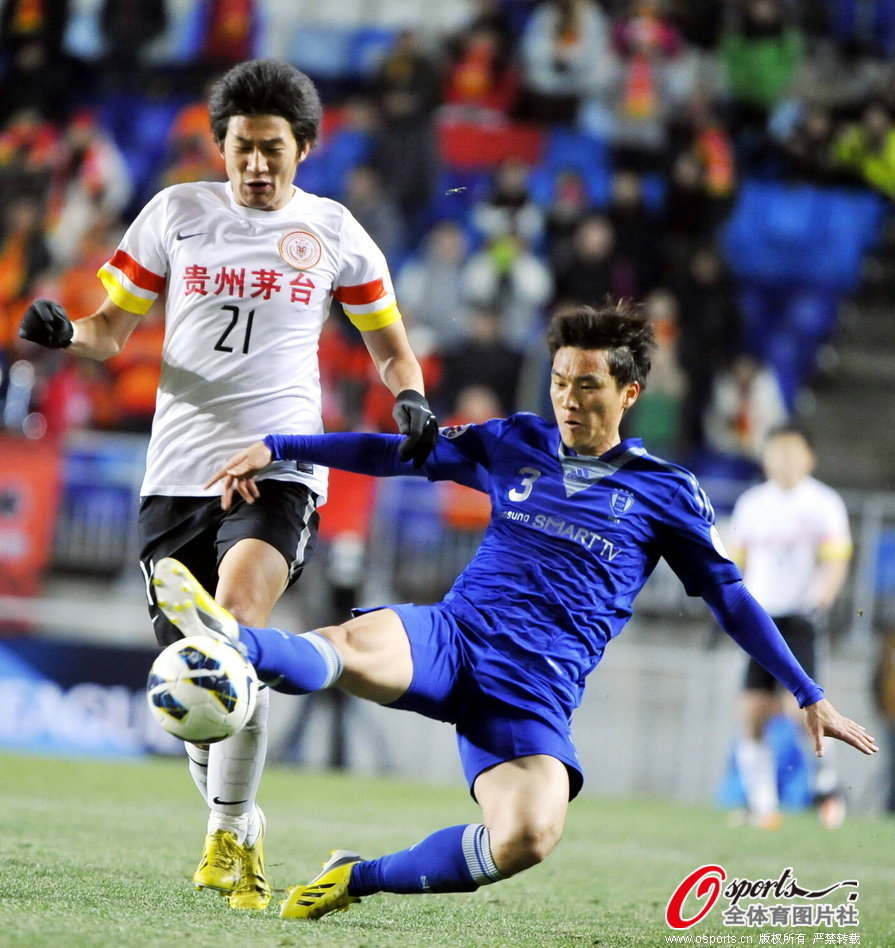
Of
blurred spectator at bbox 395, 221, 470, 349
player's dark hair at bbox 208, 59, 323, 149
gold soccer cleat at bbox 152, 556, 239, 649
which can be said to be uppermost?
blurred spectator at bbox 395, 221, 470, 349

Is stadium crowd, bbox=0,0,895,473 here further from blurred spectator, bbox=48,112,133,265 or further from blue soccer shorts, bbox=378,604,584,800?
blue soccer shorts, bbox=378,604,584,800

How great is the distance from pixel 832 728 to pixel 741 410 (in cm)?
799

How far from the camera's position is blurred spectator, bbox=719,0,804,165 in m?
14.1

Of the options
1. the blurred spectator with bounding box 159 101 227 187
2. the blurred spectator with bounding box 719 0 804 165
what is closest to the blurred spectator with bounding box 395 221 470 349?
the blurred spectator with bounding box 159 101 227 187

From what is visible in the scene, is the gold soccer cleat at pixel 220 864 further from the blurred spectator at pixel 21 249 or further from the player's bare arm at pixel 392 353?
the blurred spectator at pixel 21 249

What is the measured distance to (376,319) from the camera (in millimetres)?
4148

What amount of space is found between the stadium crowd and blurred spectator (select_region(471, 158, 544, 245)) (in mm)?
31

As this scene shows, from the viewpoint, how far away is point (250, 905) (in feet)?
11.9

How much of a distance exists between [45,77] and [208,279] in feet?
33.1

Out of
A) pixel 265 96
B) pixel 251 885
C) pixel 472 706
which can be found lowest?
pixel 251 885

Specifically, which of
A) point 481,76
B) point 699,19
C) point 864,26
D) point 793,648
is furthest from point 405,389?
point 864,26

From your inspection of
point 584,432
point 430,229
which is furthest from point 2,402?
point 584,432

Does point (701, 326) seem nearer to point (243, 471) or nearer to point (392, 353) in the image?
point (392, 353)

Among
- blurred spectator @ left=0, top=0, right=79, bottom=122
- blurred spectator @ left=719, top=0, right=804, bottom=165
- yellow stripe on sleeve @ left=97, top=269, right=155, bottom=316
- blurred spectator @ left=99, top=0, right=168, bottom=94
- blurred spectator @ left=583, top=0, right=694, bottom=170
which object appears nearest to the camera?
yellow stripe on sleeve @ left=97, top=269, right=155, bottom=316
